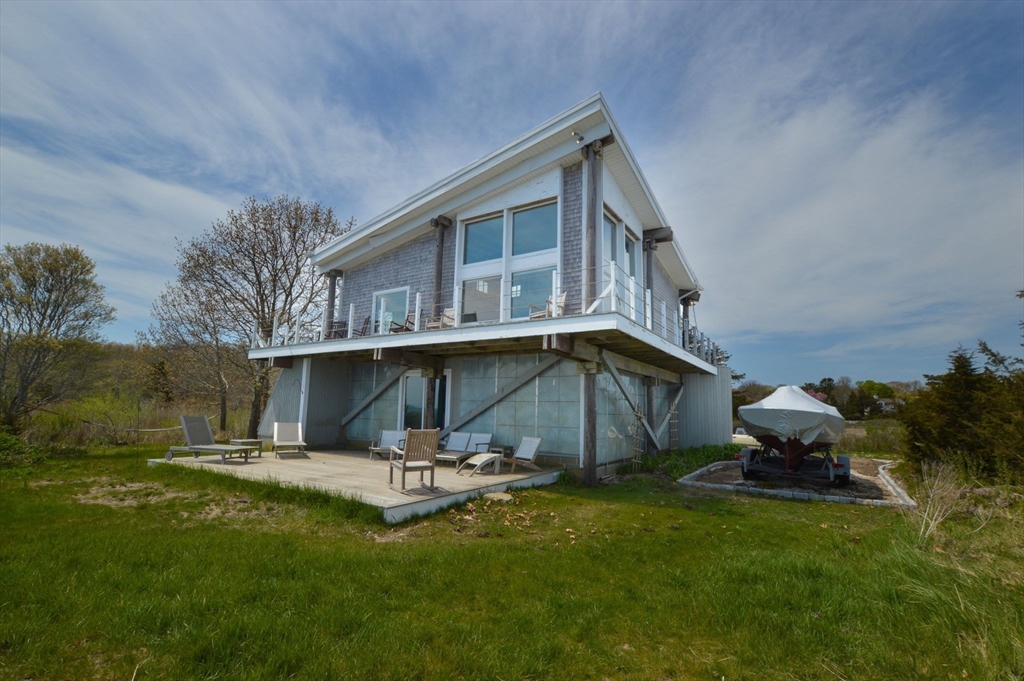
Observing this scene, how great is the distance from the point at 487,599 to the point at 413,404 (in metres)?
10.6

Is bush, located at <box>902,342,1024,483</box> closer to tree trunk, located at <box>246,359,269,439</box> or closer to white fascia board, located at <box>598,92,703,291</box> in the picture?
white fascia board, located at <box>598,92,703,291</box>

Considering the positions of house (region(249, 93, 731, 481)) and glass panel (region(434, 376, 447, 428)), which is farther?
glass panel (region(434, 376, 447, 428))

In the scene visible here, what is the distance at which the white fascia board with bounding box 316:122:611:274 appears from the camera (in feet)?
38.4

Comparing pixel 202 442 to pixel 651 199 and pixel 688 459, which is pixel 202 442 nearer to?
pixel 688 459

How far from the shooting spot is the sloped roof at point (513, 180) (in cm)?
1107

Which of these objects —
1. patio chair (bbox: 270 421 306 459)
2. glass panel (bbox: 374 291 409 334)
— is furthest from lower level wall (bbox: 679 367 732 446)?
patio chair (bbox: 270 421 306 459)

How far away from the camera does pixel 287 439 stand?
12.7m

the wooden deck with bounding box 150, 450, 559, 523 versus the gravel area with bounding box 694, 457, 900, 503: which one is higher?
the wooden deck with bounding box 150, 450, 559, 523

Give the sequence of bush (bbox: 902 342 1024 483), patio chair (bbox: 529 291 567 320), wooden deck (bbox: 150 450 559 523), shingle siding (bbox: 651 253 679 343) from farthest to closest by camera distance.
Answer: shingle siding (bbox: 651 253 679 343)
patio chair (bbox: 529 291 567 320)
bush (bbox: 902 342 1024 483)
wooden deck (bbox: 150 450 559 523)

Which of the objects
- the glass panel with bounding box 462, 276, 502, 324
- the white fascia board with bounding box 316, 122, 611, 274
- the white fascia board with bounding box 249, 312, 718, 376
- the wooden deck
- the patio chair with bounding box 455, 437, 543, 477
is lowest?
the wooden deck

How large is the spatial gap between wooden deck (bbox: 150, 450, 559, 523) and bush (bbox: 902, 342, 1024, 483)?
318 inches

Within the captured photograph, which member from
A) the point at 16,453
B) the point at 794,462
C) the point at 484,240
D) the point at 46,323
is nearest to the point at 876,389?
the point at 794,462

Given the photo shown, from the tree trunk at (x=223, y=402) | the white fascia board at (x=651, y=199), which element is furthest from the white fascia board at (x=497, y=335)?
the tree trunk at (x=223, y=402)

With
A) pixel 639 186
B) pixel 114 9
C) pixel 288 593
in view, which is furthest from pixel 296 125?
pixel 288 593
